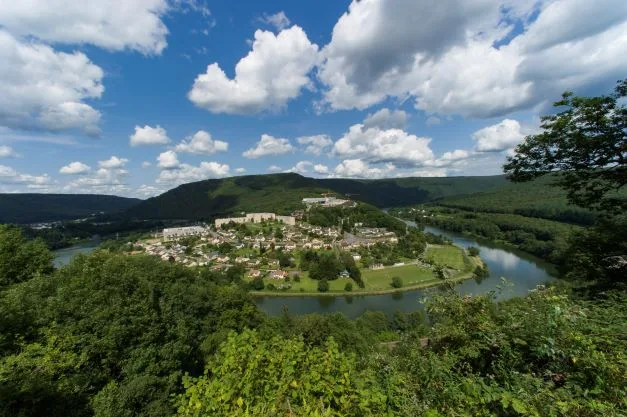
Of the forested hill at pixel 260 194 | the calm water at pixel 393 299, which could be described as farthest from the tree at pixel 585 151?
the forested hill at pixel 260 194

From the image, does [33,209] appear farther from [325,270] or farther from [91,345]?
[91,345]

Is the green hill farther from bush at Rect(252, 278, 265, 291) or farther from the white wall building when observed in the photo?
the white wall building

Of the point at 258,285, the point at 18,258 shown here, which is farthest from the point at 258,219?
the point at 18,258

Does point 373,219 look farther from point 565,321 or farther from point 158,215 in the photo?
point 158,215

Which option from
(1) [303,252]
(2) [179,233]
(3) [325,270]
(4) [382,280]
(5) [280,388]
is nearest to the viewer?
(5) [280,388]

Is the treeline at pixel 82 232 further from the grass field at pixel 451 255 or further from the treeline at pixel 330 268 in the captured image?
the grass field at pixel 451 255
